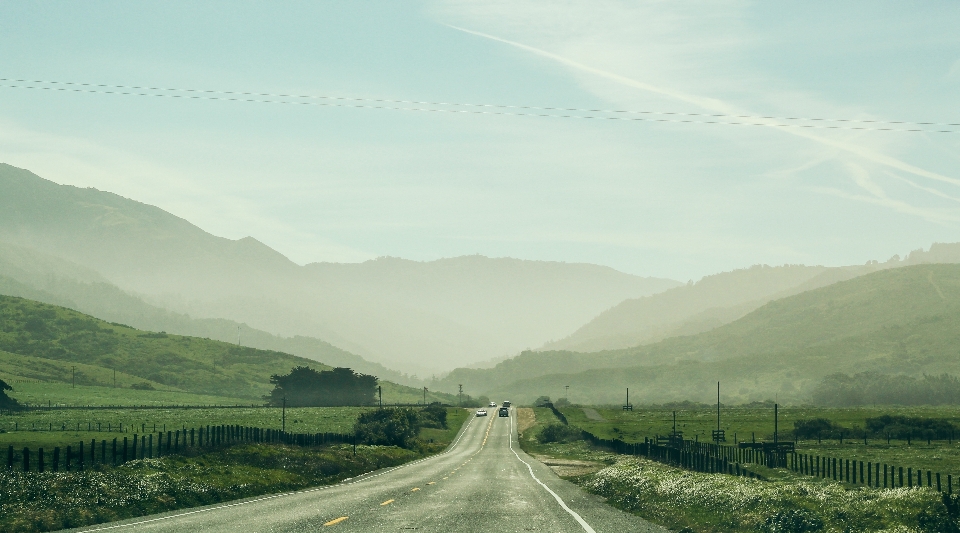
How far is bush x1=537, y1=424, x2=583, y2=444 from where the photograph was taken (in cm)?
13538

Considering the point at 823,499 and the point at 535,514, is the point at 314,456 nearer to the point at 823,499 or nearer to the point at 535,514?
the point at 535,514

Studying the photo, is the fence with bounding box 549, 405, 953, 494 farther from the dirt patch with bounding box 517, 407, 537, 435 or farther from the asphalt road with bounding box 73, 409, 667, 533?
the dirt patch with bounding box 517, 407, 537, 435

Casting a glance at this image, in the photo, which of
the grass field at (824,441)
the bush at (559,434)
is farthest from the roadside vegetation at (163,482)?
the bush at (559,434)

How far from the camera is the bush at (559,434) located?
444 ft

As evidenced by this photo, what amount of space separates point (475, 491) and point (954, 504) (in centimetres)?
2030

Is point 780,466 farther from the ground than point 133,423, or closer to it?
farther from the ground

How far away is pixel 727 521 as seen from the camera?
87.6 feet

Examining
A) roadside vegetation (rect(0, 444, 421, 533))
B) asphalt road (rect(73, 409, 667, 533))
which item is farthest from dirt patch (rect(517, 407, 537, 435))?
asphalt road (rect(73, 409, 667, 533))

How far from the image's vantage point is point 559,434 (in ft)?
450

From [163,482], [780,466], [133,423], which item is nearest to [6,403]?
[133,423]

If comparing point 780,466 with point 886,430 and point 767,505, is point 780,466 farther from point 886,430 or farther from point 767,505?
point 886,430

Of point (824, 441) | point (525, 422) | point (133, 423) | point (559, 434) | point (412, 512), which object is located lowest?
point (525, 422)

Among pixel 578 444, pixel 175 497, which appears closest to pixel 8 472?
pixel 175 497

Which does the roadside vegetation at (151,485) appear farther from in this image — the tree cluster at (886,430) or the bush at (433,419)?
the bush at (433,419)
